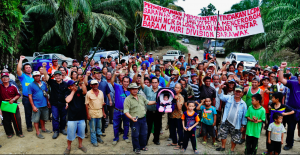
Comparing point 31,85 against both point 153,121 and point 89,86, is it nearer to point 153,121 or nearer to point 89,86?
point 89,86

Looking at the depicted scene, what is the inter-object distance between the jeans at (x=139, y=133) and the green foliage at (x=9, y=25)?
8130 mm

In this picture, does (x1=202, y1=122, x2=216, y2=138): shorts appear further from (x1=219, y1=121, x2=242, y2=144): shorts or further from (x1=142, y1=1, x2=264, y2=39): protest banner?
(x1=142, y1=1, x2=264, y2=39): protest banner

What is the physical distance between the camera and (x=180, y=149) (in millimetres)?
4887

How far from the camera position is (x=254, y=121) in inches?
177

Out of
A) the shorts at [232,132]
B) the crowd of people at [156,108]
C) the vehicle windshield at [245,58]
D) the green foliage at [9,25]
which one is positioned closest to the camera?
the crowd of people at [156,108]

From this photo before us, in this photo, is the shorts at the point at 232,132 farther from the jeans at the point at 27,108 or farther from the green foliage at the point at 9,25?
the green foliage at the point at 9,25

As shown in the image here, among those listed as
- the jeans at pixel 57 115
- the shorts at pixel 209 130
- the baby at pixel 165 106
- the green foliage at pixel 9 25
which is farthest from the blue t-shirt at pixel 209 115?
the green foliage at pixel 9 25

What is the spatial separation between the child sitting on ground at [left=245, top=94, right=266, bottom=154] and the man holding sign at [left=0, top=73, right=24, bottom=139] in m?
5.65

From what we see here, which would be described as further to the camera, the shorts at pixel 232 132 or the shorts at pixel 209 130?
the shorts at pixel 209 130

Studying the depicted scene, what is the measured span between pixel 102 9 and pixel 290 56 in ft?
50.3

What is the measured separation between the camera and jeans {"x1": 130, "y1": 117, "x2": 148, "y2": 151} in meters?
4.64

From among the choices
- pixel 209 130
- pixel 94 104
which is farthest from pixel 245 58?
pixel 94 104

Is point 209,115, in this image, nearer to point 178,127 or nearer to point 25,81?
point 178,127

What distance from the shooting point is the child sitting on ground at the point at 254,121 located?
14.7 feet
